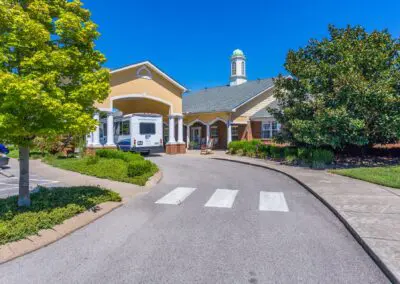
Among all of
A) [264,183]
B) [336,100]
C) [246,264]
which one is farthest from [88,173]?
[336,100]

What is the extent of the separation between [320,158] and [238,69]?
73.9ft

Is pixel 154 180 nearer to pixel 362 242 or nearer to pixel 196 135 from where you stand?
pixel 362 242

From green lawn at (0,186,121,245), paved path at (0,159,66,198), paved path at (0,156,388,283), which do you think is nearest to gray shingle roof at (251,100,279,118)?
paved path at (0,156,388,283)

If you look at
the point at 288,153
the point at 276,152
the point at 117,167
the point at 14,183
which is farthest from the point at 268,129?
the point at 14,183

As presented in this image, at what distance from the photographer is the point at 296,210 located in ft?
25.0

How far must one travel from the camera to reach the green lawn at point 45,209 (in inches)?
215

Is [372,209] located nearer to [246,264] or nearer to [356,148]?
[246,264]

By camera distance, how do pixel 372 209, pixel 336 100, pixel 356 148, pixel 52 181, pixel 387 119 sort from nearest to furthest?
pixel 372 209 < pixel 52 181 < pixel 387 119 < pixel 336 100 < pixel 356 148

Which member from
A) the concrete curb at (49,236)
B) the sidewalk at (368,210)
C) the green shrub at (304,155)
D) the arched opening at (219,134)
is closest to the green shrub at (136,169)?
the concrete curb at (49,236)

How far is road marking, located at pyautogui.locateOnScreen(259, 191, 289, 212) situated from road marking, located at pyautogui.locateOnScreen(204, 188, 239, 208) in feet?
2.88

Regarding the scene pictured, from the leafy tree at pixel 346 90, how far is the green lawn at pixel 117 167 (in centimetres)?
860

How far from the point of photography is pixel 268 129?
26.6m

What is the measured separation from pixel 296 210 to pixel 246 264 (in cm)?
360

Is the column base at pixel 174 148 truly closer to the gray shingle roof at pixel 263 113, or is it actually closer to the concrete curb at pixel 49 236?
the gray shingle roof at pixel 263 113
